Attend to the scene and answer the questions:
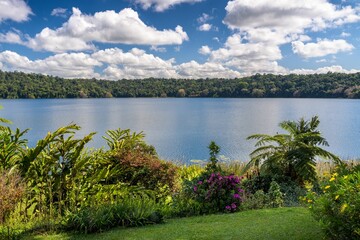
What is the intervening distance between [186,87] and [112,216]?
124 meters

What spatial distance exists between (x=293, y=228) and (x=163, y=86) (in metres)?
127

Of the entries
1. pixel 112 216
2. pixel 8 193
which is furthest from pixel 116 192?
pixel 8 193

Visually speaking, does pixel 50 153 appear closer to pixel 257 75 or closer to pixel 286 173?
pixel 286 173

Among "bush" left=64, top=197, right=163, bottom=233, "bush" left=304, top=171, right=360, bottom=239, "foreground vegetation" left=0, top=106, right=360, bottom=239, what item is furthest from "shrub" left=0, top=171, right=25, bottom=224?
"bush" left=304, top=171, right=360, bottom=239

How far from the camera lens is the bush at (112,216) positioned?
16.8 ft

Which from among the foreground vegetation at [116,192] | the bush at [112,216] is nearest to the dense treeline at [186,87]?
the foreground vegetation at [116,192]

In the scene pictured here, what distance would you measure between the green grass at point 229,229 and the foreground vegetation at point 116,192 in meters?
0.10

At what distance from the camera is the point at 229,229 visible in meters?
5.07

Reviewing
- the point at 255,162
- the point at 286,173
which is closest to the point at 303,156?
the point at 286,173

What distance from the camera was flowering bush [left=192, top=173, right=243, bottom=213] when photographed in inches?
250

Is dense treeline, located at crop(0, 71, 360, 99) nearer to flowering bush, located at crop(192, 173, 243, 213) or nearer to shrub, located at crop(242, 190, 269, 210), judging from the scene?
shrub, located at crop(242, 190, 269, 210)

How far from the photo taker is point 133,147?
877 cm

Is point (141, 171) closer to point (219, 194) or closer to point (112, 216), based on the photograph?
point (219, 194)

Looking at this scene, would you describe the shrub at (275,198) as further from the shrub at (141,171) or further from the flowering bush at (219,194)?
the shrub at (141,171)
